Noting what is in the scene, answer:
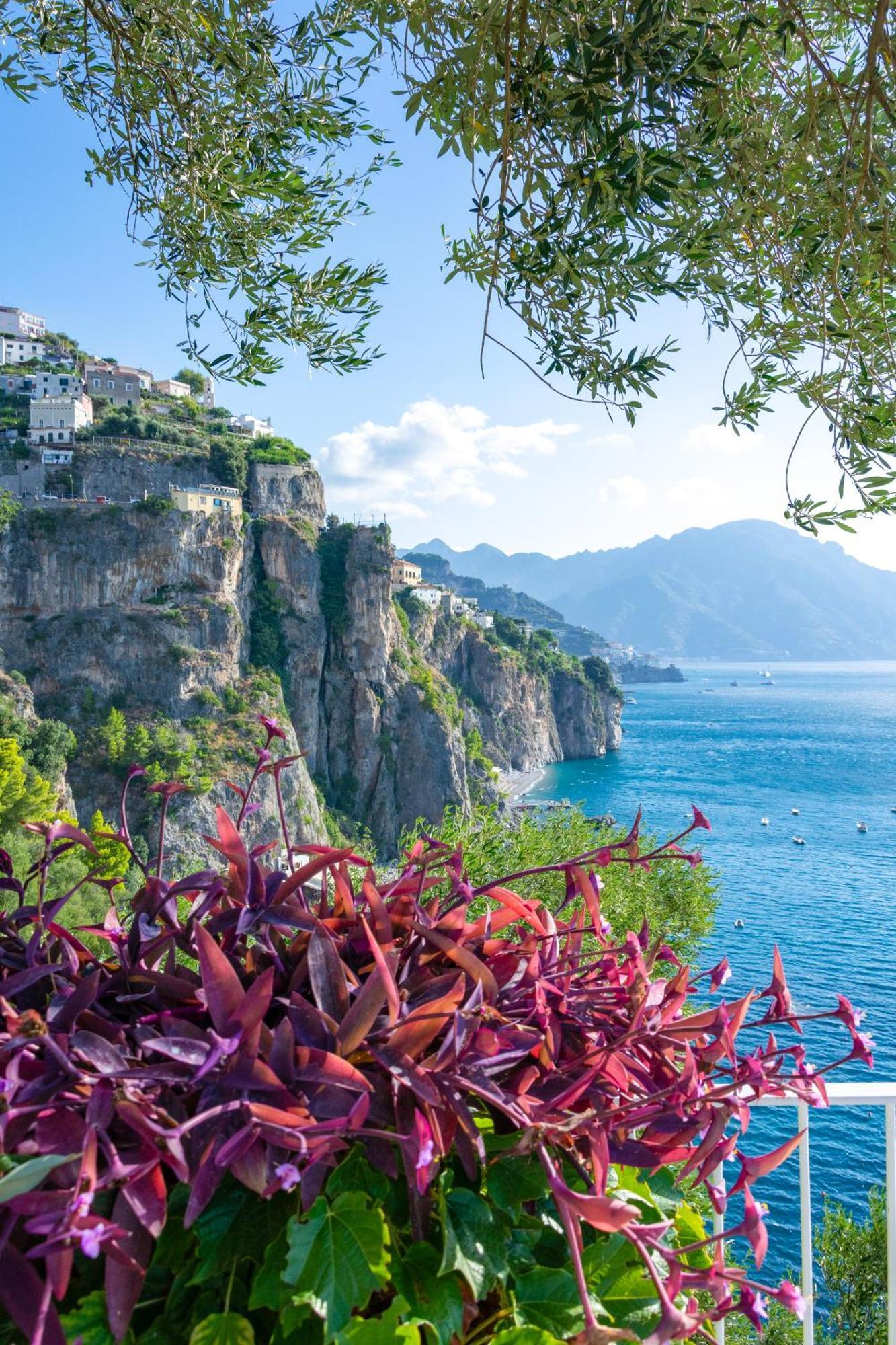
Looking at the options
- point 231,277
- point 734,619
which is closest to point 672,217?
point 231,277

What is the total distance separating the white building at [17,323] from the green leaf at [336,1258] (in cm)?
5580

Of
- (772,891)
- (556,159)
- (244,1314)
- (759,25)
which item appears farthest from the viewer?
(772,891)

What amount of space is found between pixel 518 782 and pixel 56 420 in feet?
98.1

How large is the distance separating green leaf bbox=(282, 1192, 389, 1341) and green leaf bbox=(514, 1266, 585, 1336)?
13 cm

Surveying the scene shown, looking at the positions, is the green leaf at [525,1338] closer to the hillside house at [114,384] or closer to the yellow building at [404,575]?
the hillside house at [114,384]

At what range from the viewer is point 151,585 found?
3052cm

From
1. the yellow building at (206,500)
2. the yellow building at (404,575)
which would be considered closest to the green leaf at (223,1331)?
the yellow building at (206,500)

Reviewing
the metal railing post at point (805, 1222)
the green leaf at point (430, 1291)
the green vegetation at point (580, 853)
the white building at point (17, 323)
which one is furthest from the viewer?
the white building at point (17, 323)

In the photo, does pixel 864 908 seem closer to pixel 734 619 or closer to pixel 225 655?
pixel 225 655

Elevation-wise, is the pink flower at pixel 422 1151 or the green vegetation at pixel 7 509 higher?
the green vegetation at pixel 7 509

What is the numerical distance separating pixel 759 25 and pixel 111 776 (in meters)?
28.0

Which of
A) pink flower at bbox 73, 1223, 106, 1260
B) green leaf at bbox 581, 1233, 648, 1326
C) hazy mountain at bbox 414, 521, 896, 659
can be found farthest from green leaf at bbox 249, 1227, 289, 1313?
hazy mountain at bbox 414, 521, 896, 659

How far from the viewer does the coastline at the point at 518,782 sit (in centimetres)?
4462

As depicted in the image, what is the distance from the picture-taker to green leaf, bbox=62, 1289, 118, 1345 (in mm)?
523
